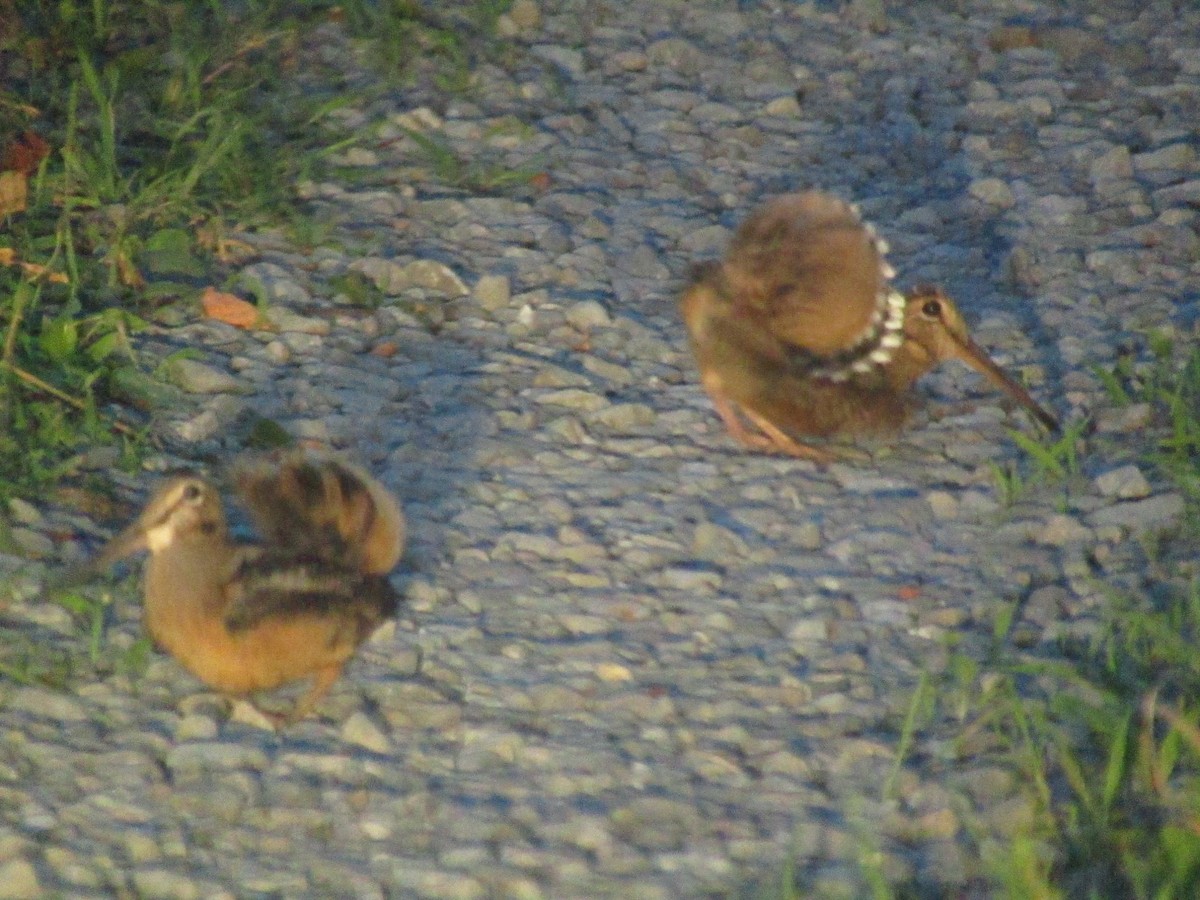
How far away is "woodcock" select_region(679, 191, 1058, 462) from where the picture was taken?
19.8ft

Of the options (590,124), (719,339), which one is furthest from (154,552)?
(590,124)

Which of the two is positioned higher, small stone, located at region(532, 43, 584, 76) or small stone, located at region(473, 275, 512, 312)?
small stone, located at region(473, 275, 512, 312)

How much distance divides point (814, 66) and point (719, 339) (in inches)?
115

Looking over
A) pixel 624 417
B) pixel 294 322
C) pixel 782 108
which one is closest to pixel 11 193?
pixel 294 322

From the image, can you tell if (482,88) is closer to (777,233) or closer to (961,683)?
(777,233)

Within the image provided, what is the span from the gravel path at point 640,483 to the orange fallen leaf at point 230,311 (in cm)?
5

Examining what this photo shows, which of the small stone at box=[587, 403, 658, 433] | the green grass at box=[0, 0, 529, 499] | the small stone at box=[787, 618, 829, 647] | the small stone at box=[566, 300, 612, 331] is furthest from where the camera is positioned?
the small stone at box=[566, 300, 612, 331]

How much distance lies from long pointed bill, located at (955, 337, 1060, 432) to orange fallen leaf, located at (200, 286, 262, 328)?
2.38 m

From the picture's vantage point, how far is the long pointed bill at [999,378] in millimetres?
6047

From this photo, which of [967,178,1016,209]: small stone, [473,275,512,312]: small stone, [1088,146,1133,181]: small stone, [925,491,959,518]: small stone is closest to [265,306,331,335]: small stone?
[473,275,512,312]: small stone

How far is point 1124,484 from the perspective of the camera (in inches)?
224

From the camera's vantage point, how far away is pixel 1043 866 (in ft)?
13.5

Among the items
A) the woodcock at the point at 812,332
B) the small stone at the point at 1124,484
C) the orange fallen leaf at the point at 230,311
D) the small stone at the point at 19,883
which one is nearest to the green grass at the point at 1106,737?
the small stone at the point at 1124,484

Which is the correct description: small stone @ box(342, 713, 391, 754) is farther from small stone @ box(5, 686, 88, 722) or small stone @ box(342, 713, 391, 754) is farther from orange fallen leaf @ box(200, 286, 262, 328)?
orange fallen leaf @ box(200, 286, 262, 328)
